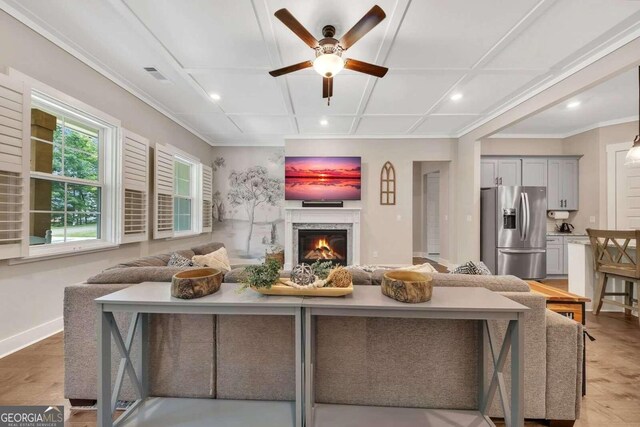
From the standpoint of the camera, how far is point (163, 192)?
4.42 m

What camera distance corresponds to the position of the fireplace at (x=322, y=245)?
18.9 feet

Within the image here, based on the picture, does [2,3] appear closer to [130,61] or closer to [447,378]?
[130,61]

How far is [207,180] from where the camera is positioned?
Answer: 19.8 ft

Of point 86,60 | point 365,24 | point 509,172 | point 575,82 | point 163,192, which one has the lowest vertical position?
point 163,192

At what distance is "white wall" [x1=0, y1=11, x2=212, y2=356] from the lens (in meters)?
2.34

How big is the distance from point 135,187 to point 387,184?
4287 mm

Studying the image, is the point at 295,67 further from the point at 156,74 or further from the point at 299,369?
the point at 299,369

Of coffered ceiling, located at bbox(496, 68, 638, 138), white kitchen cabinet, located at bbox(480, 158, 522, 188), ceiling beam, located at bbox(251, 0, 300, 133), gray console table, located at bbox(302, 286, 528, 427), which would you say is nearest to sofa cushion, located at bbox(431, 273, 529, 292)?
gray console table, located at bbox(302, 286, 528, 427)

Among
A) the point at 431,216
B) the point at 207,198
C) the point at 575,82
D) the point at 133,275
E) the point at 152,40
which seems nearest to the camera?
the point at 133,275

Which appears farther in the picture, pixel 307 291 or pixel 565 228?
pixel 565 228

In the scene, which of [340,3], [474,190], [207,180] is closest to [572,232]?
[474,190]

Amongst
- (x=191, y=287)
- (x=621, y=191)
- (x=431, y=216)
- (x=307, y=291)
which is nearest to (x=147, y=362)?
(x=191, y=287)

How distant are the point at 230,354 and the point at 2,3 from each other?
3.11m

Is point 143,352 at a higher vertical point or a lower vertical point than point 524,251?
lower
